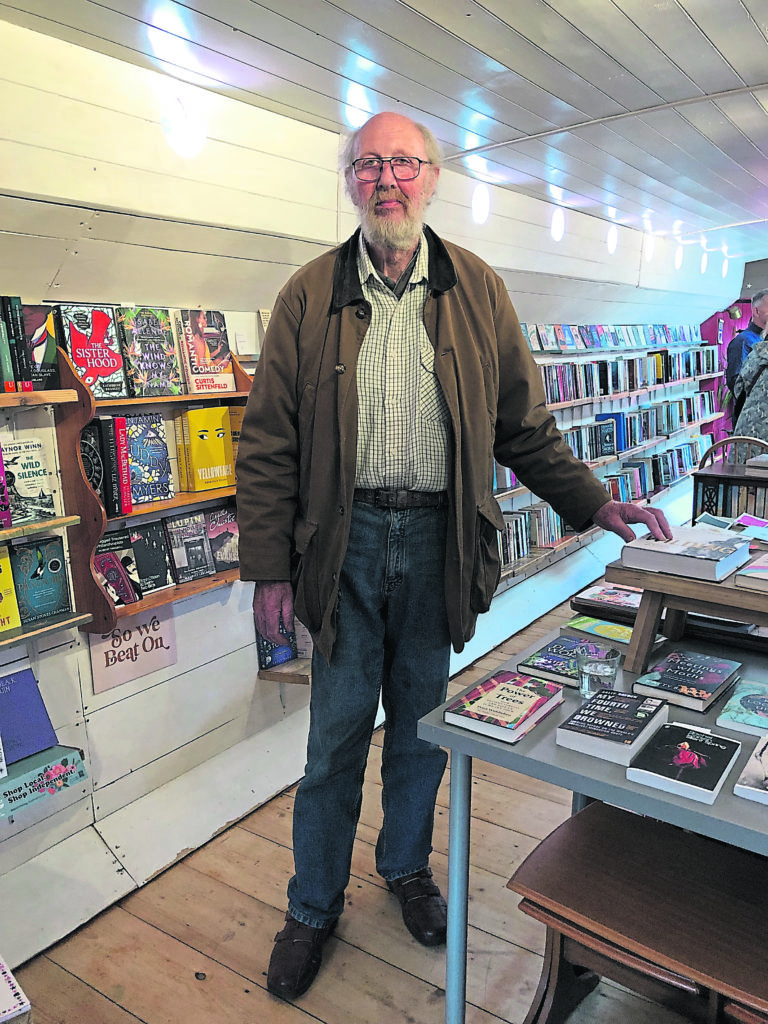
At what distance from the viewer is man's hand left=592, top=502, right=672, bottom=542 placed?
1636 mm

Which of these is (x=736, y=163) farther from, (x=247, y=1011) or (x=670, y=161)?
(x=247, y=1011)

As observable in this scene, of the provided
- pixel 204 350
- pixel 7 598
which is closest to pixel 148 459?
pixel 204 350

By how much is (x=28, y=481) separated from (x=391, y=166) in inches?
47.1

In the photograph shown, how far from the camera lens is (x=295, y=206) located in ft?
8.04

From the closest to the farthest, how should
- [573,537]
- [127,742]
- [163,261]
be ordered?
[163,261] < [127,742] < [573,537]

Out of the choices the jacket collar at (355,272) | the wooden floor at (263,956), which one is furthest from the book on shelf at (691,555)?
the wooden floor at (263,956)

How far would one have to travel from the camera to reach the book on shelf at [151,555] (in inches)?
93.4

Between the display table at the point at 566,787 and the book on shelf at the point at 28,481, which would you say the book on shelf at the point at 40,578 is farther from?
the display table at the point at 566,787

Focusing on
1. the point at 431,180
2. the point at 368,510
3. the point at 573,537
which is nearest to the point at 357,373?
the point at 368,510

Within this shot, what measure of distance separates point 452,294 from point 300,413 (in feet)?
1.38

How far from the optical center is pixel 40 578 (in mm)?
2068

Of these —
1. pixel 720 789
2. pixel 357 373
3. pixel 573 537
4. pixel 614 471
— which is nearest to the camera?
pixel 720 789

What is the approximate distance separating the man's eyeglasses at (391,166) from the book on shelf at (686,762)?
1.19 m

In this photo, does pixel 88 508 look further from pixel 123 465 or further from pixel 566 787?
pixel 566 787
